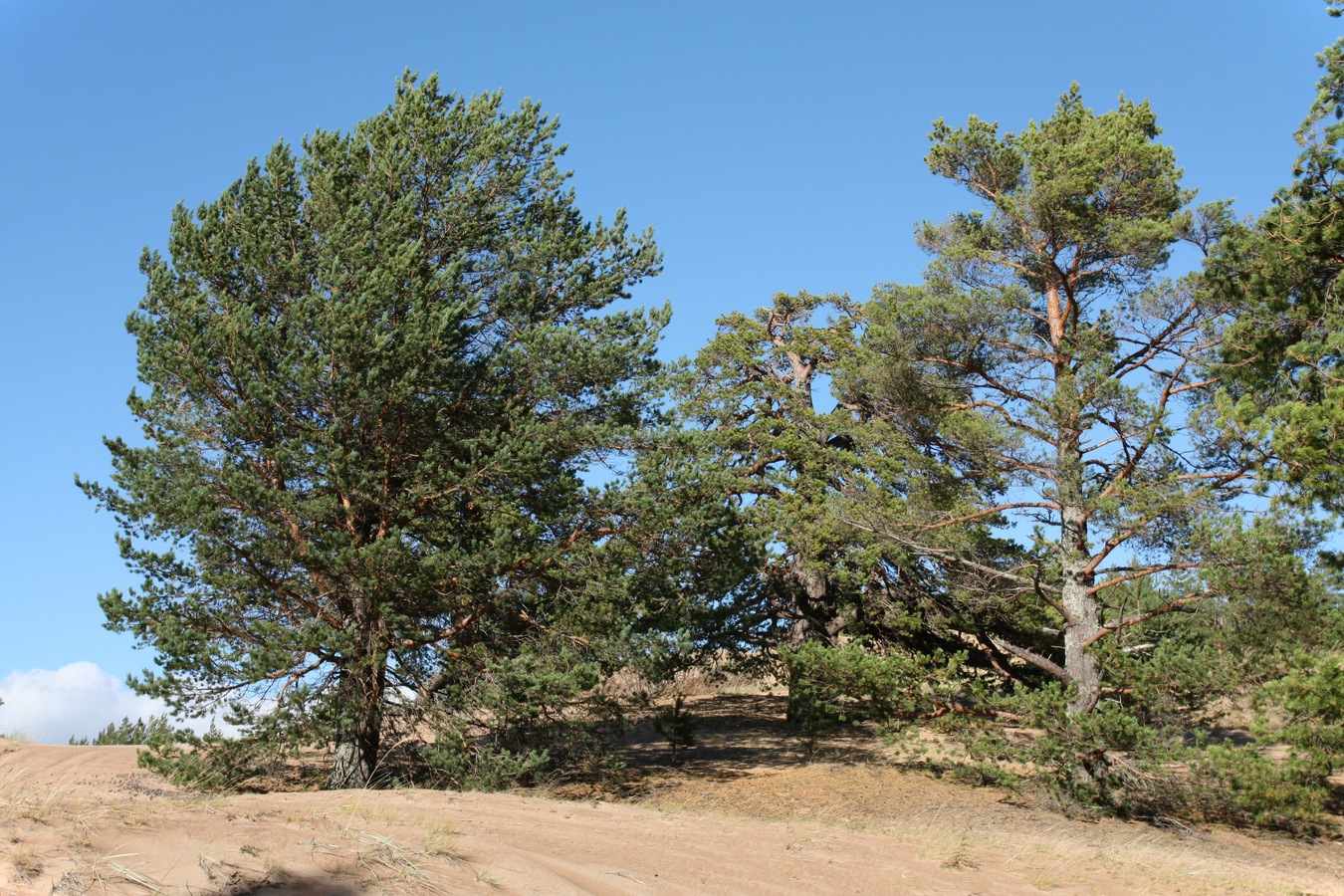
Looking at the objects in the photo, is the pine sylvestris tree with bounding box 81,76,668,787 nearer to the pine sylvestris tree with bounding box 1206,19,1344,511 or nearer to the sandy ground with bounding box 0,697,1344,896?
the sandy ground with bounding box 0,697,1344,896

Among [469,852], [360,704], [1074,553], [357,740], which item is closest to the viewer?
[469,852]

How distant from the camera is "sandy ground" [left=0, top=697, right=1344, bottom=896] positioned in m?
6.55

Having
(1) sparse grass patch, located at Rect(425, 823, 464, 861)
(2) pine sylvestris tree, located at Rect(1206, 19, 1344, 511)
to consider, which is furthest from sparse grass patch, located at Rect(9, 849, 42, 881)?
(2) pine sylvestris tree, located at Rect(1206, 19, 1344, 511)

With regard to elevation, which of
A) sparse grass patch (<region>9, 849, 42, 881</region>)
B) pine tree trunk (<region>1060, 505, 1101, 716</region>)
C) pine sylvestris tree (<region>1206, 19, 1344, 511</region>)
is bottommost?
sparse grass patch (<region>9, 849, 42, 881</region>)

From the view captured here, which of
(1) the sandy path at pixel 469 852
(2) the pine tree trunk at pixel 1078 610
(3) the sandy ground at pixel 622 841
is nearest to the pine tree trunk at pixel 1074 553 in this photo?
(2) the pine tree trunk at pixel 1078 610

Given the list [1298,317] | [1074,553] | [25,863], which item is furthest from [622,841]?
[1298,317]

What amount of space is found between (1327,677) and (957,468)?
6279mm

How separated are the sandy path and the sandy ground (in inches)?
0.8

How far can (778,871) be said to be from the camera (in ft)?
30.4

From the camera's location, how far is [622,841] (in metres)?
9.84

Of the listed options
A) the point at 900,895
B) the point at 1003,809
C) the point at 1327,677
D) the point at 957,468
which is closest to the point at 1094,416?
the point at 957,468

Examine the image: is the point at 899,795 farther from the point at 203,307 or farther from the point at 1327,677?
the point at 203,307

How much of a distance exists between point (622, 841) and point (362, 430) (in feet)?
24.5

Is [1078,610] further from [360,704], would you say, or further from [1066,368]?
[360,704]
